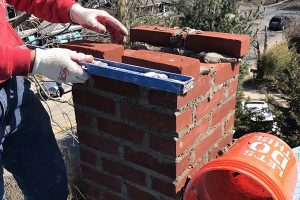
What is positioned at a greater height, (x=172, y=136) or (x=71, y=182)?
(x=172, y=136)

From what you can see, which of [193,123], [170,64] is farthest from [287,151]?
[170,64]

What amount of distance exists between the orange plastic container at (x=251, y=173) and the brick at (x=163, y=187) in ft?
0.37

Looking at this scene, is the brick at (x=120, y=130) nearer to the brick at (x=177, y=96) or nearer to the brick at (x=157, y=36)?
the brick at (x=177, y=96)

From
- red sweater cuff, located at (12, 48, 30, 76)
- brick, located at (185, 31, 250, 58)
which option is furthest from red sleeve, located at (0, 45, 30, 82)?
brick, located at (185, 31, 250, 58)

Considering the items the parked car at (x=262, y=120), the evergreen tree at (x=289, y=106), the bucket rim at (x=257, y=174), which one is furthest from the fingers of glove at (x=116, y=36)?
the parked car at (x=262, y=120)

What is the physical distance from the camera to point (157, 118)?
1.65 metres

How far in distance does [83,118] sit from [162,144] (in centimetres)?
53

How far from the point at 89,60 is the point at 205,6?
7.33m

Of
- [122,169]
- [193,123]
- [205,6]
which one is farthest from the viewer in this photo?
[205,6]

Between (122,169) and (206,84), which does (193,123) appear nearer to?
(206,84)

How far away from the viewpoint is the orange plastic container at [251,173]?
1.42 metres

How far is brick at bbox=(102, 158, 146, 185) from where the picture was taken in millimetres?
1871

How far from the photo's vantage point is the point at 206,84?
1.76m

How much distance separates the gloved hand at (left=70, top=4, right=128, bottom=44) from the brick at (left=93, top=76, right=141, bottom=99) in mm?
345
